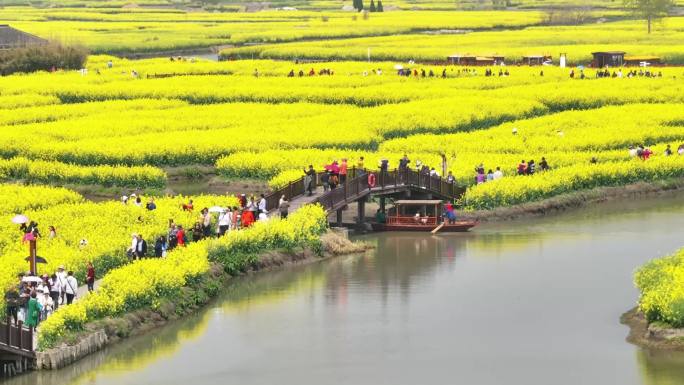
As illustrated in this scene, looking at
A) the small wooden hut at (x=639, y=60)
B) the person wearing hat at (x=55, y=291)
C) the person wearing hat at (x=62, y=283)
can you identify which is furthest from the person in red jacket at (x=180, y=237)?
the small wooden hut at (x=639, y=60)

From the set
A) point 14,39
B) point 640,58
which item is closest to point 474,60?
point 640,58

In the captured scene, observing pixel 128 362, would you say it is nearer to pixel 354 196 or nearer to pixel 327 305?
pixel 327 305

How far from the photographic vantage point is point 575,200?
62906 millimetres

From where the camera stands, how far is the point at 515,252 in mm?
51781

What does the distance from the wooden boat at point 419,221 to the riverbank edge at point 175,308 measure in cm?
342

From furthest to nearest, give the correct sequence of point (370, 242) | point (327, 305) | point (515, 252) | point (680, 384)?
point (370, 242)
point (515, 252)
point (327, 305)
point (680, 384)

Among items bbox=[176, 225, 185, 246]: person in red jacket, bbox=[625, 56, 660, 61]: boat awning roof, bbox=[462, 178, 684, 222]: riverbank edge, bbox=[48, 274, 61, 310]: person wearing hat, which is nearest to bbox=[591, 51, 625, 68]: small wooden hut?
bbox=[625, 56, 660, 61]: boat awning roof

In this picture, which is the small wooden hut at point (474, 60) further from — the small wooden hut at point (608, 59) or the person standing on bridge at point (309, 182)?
the person standing on bridge at point (309, 182)

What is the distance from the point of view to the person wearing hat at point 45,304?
3778 cm

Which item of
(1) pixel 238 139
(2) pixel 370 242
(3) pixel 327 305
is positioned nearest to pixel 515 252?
(2) pixel 370 242

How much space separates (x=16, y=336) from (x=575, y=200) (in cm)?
3272

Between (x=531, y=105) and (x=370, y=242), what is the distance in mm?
37811

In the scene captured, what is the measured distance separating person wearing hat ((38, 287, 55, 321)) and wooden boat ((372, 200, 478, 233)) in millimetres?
20822

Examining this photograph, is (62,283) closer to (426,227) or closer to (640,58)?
(426,227)
